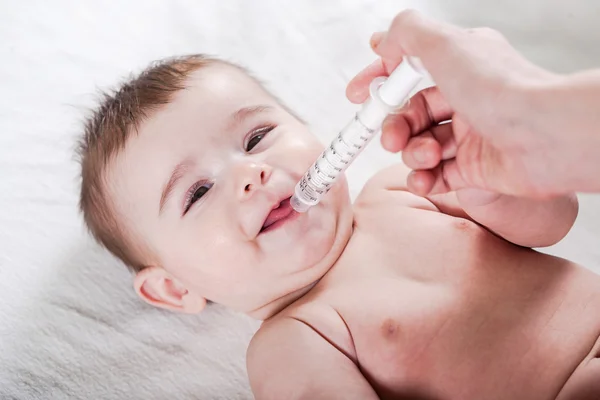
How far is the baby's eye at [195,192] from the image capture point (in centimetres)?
111

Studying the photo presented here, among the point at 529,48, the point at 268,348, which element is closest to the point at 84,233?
the point at 268,348

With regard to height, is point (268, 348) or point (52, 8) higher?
point (52, 8)

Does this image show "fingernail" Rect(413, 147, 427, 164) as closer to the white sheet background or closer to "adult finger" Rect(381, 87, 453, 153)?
"adult finger" Rect(381, 87, 453, 153)

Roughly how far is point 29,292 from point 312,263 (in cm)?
65

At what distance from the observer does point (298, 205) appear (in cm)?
107

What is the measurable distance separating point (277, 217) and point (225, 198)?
9 cm

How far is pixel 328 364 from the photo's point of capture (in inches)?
40.4

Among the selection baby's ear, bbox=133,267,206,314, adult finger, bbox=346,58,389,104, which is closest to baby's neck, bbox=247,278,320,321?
baby's ear, bbox=133,267,206,314

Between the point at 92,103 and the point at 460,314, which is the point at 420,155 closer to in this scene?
the point at 460,314

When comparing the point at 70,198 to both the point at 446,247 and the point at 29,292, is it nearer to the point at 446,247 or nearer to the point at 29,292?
the point at 29,292

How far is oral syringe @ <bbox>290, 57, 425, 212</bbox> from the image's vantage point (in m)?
0.84

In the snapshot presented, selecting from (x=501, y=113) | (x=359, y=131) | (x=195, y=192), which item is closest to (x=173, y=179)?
(x=195, y=192)

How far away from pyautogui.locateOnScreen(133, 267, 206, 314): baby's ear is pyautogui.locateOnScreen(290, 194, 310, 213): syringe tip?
296 millimetres

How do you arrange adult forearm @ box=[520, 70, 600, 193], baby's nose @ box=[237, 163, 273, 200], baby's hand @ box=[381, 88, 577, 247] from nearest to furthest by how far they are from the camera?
adult forearm @ box=[520, 70, 600, 193] < baby's hand @ box=[381, 88, 577, 247] < baby's nose @ box=[237, 163, 273, 200]
